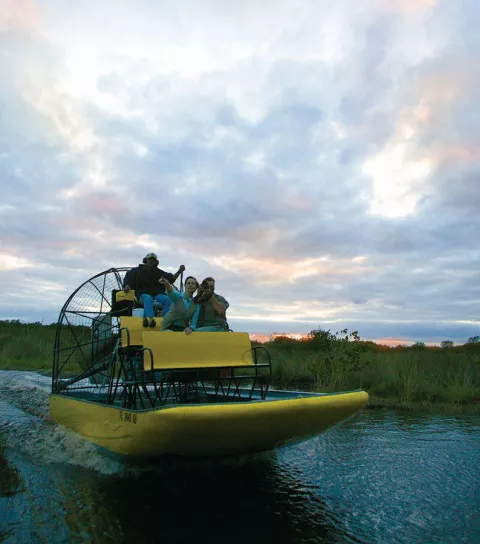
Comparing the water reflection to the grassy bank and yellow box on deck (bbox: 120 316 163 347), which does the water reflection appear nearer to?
yellow box on deck (bbox: 120 316 163 347)

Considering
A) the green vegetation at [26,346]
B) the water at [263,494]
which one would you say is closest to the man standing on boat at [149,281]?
the water at [263,494]

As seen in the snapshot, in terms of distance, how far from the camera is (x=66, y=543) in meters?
3.90

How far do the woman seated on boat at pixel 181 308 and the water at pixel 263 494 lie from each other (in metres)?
1.86

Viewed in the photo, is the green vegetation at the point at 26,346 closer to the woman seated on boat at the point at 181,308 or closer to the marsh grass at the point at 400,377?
the marsh grass at the point at 400,377

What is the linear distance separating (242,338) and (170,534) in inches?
108

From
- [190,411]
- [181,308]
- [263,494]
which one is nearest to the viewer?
[190,411]

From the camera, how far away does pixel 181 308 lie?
652 centimetres

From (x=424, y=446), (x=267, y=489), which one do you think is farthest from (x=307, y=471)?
(x=424, y=446)

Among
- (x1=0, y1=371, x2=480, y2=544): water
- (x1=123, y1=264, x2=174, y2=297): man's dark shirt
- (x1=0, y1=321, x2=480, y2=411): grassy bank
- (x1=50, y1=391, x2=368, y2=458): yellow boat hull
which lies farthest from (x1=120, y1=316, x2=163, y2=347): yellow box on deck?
(x1=0, y1=321, x2=480, y2=411): grassy bank

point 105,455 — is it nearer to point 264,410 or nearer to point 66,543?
point 66,543

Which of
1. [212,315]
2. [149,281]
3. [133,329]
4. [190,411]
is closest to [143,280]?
[149,281]

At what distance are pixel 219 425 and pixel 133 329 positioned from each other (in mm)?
2733

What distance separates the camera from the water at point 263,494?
4129mm

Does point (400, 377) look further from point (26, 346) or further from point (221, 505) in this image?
point (26, 346)
